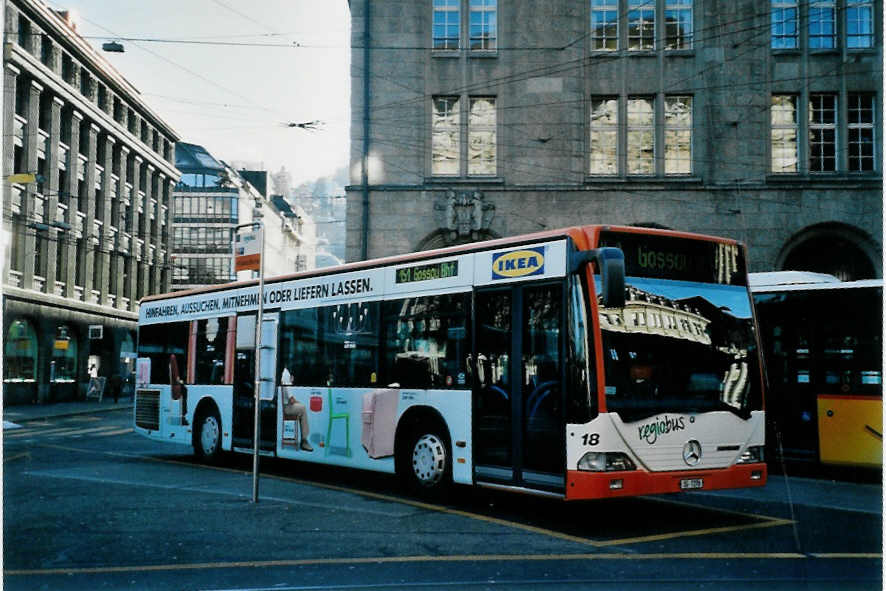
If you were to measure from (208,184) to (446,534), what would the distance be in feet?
302

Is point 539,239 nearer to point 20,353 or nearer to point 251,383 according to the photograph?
point 251,383

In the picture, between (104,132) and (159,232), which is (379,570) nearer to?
(104,132)

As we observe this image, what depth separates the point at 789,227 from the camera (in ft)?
92.5

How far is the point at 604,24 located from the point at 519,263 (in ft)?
65.9

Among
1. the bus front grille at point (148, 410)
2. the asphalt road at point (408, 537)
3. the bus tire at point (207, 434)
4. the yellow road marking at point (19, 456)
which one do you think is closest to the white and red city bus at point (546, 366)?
the asphalt road at point (408, 537)

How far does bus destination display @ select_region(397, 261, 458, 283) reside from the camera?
1193 cm

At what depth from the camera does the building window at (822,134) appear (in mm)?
28188

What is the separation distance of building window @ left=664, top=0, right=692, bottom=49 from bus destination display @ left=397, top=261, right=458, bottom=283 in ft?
61.3

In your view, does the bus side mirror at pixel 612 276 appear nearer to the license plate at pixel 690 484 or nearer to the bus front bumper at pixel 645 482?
the bus front bumper at pixel 645 482

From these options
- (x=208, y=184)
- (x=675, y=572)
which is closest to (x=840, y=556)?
(x=675, y=572)

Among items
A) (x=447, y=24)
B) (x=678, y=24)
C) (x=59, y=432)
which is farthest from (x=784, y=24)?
(x=59, y=432)

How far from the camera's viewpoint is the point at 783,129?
28.5 m

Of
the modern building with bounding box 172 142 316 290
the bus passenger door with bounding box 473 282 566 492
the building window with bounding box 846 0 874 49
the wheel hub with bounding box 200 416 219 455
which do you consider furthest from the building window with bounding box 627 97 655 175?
the modern building with bounding box 172 142 316 290

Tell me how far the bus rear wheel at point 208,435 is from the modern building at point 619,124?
11.9 meters
